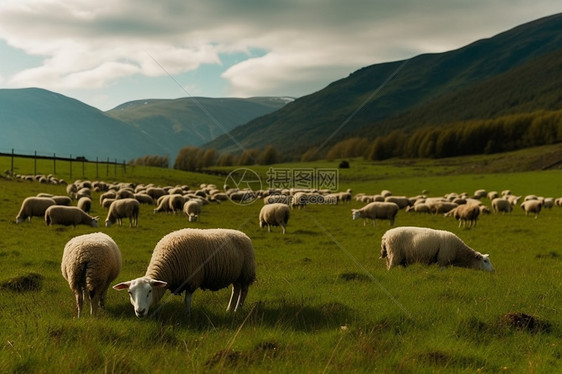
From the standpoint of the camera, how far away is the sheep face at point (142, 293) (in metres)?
6.94

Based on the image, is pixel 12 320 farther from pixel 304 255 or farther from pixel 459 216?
pixel 459 216

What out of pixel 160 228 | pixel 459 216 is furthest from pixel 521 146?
pixel 160 228

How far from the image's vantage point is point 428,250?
12945 millimetres

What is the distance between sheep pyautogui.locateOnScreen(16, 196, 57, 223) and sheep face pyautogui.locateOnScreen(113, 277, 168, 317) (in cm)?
1930

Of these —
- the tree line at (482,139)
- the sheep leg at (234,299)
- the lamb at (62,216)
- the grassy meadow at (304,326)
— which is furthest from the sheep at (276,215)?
the tree line at (482,139)

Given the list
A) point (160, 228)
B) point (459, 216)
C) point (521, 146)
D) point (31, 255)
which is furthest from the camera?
point (521, 146)

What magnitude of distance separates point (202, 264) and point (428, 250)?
766cm

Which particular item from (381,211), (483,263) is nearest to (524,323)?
(483,263)

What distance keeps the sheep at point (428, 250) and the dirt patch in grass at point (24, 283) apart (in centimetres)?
946

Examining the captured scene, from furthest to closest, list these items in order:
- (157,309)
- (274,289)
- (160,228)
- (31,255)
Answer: (160,228), (31,255), (274,289), (157,309)

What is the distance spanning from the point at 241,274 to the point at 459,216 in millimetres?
24326

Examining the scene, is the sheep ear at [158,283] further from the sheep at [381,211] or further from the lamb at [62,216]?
the sheep at [381,211]

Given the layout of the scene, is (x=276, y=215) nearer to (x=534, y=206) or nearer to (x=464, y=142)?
(x=534, y=206)

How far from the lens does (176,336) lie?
6.28 metres
